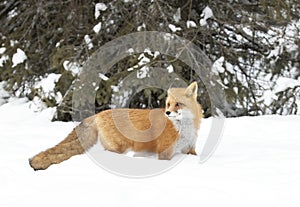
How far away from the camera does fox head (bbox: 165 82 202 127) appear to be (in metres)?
3.84

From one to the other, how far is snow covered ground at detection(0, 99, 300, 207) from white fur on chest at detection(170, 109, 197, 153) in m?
0.11

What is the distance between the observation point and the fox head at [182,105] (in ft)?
12.6

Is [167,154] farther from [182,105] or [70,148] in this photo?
[70,148]

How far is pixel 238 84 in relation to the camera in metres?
8.12

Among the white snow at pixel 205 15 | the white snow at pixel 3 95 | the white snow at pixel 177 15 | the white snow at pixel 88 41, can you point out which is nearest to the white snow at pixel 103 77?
the white snow at pixel 88 41

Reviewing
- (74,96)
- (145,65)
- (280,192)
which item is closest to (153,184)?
(280,192)

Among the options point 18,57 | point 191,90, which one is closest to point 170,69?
point 18,57

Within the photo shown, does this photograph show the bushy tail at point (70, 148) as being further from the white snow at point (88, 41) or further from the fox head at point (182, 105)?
the white snow at point (88, 41)

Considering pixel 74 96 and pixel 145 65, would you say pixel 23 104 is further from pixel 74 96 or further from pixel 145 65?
pixel 145 65

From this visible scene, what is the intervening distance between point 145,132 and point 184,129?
314 mm

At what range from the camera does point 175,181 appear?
327 cm

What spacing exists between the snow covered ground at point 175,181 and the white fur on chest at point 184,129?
0.36 ft

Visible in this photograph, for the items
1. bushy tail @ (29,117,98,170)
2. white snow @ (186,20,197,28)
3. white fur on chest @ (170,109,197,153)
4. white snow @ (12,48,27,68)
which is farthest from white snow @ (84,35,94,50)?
white fur on chest @ (170,109,197,153)

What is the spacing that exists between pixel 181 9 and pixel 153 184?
17.0ft
